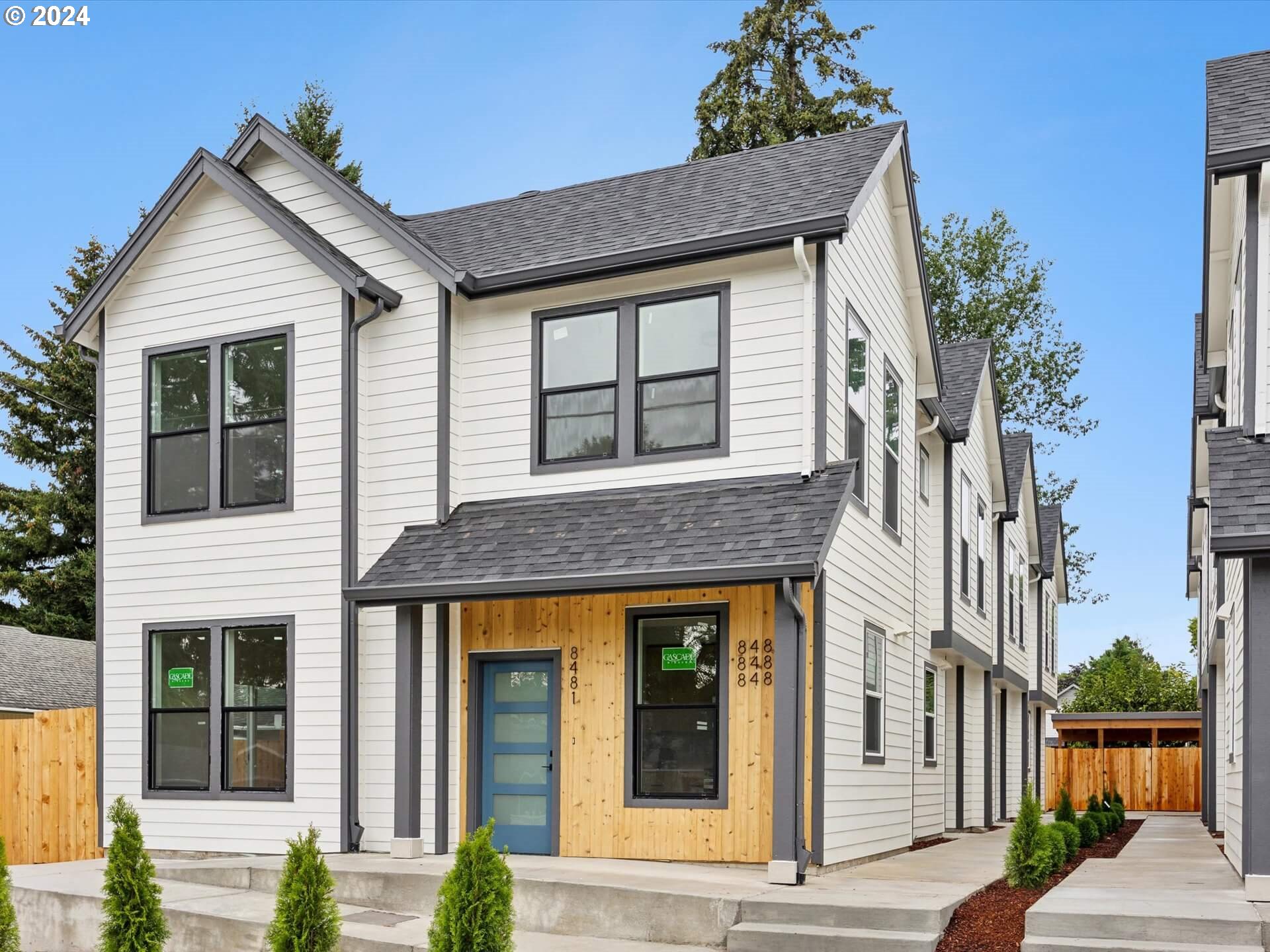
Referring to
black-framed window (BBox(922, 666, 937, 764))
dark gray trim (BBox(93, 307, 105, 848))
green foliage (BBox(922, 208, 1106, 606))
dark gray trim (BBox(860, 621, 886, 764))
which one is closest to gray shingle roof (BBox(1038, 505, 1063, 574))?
green foliage (BBox(922, 208, 1106, 606))

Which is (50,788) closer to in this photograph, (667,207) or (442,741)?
(442,741)

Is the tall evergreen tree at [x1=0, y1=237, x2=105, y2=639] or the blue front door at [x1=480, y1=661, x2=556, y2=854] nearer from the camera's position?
the blue front door at [x1=480, y1=661, x2=556, y2=854]

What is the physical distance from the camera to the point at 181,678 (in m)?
13.6

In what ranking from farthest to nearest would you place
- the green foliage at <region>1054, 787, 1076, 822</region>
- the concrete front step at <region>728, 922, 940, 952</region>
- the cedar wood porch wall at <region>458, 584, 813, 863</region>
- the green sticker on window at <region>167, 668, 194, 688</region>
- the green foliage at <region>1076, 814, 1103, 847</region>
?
1. the green foliage at <region>1076, 814, 1103, 847</region>
2. the green foliage at <region>1054, 787, 1076, 822</region>
3. the green sticker on window at <region>167, 668, 194, 688</region>
4. the cedar wood porch wall at <region>458, 584, 813, 863</region>
5. the concrete front step at <region>728, 922, 940, 952</region>

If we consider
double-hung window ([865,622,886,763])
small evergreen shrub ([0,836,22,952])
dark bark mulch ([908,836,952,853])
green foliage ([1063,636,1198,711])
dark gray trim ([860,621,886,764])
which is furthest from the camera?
green foliage ([1063,636,1198,711])

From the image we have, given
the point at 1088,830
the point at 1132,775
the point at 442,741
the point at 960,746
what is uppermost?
the point at 442,741

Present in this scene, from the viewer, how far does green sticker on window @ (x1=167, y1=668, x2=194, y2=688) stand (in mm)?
13492

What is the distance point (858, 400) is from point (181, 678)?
7.33 meters

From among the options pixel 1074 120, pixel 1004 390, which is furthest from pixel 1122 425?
pixel 1074 120

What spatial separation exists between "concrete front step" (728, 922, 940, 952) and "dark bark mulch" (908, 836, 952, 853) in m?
6.24

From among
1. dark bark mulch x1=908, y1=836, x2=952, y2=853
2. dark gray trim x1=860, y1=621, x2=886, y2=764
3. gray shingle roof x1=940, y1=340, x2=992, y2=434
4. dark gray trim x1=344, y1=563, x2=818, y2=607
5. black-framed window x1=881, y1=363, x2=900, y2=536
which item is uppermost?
gray shingle roof x1=940, y1=340, x2=992, y2=434

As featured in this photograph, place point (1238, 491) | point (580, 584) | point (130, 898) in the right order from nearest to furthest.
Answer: point (130, 898) < point (1238, 491) < point (580, 584)

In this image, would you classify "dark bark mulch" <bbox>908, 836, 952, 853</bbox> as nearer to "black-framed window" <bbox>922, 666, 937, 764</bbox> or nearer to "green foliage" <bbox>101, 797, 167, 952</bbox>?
"black-framed window" <bbox>922, 666, 937, 764</bbox>

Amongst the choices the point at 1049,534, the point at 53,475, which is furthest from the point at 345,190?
the point at 53,475
